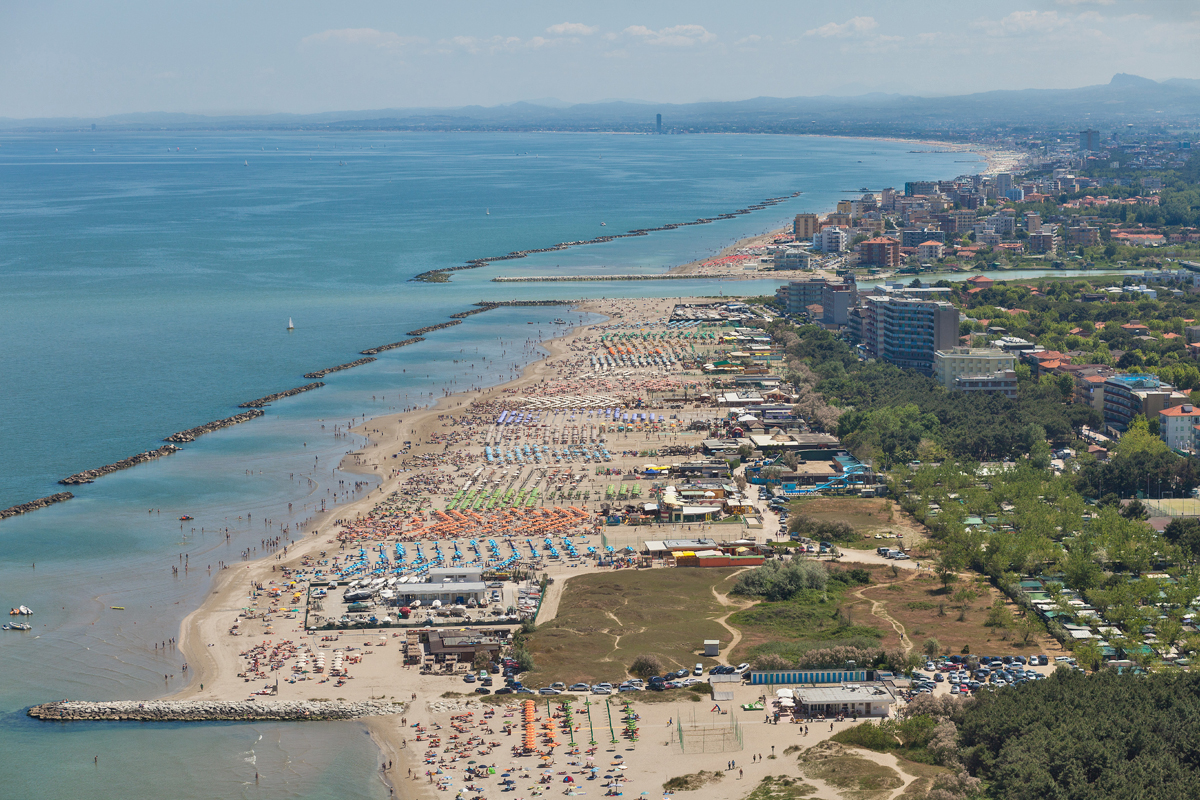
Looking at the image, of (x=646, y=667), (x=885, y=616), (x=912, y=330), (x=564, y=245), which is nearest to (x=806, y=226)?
(x=564, y=245)

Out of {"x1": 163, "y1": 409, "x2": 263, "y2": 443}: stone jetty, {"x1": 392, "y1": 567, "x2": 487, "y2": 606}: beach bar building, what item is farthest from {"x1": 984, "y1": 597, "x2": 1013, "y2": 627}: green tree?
{"x1": 163, "y1": 409, "x2": 263, "y2": 443}: stone jetty

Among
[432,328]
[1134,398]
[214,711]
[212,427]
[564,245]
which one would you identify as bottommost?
[214,711]

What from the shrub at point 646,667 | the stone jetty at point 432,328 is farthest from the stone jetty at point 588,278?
the shrub at point 646,667

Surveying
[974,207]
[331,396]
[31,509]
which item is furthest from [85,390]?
[974,207]

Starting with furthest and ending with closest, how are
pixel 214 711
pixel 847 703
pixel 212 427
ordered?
pixel 212 427 < pixel 214 711 < pixel 847 703

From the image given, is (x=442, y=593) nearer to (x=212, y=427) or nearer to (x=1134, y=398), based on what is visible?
(x=212, y=427)

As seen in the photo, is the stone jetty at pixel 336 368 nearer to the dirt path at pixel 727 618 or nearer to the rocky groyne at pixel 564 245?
the rocky groyne at pixel 564 245

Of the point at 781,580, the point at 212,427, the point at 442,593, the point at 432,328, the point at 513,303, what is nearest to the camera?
the point at 442,593
